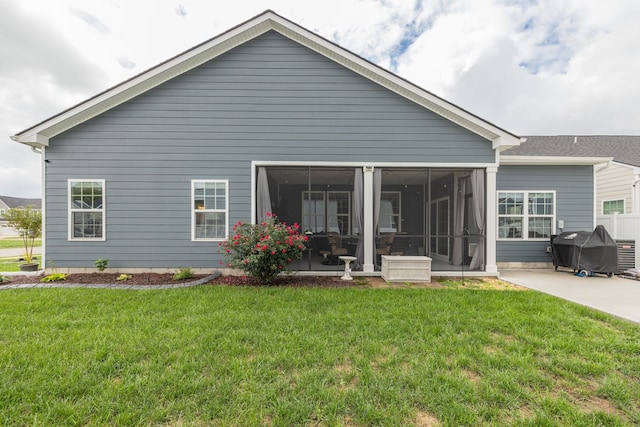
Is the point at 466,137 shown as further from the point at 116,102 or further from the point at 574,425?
the point at 116,102

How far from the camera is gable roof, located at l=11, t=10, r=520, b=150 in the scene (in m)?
6.04

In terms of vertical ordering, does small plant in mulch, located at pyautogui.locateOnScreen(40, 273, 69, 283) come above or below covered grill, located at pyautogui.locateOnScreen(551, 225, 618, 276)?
below

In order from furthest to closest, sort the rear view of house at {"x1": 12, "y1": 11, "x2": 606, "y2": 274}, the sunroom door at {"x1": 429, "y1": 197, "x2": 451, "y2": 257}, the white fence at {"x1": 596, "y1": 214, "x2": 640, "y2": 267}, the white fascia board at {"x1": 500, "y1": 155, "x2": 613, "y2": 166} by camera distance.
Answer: the sunroom door at {"x1": 429, "y1": 197, "x2": 451, "y2": 257} < the white fascia board at {"x1": 500, "y1": 155, "x2": 613, "y2": 166} < the white fence at {"x1": 596, "y1": 214, "x2": 640, "y2": 267} < the rear view of house at {"x1": 12, "y1": 11, "x2": 606, "y2": 274}

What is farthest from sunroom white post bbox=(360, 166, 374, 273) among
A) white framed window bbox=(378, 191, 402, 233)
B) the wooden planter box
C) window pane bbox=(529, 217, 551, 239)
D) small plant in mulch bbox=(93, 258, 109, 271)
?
small plant in mulch bbox=(93, 258, 109, 271)

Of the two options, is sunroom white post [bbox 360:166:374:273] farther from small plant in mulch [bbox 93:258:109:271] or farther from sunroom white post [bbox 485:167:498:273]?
small plant in mulch [bbox 93:258:109:271]

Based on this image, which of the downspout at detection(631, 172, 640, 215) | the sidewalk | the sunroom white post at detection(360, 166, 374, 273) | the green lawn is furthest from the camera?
the downspout at detection(631, 172, 640, 215)

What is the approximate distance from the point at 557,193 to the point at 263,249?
859 cm

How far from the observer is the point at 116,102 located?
6223 millimetres

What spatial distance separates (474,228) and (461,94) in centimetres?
1288

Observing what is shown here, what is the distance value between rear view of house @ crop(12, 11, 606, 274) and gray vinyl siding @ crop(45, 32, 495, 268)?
2 centimetres

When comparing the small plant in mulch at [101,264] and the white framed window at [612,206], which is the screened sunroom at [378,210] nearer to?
the small plant in mulch at [101,264]

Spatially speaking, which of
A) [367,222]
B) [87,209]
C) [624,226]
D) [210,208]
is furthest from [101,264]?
[624,226]

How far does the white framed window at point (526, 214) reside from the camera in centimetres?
769

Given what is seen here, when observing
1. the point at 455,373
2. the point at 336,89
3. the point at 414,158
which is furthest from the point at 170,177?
the point at 455,373
